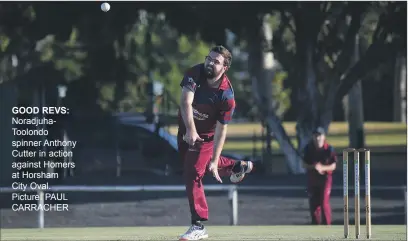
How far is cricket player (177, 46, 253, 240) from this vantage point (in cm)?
1061

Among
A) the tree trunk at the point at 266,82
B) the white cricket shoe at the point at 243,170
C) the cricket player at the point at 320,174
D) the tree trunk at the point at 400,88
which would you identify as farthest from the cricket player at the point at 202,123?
the tree trunk at the point at 266,82

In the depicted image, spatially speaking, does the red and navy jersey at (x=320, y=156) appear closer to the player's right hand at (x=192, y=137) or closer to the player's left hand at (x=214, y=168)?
the player's left hand at (x=214, y=168)

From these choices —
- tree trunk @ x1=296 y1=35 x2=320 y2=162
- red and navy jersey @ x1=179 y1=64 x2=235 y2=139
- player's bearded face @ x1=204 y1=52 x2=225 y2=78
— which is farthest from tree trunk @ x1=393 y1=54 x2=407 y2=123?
player's bearded face @ x1=204 y1=52 x2=225 y2=78

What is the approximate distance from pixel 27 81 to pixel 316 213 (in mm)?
6742

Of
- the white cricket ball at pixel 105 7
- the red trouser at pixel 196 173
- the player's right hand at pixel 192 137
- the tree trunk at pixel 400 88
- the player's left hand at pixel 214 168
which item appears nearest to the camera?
the player's right hand at pixel 192 137

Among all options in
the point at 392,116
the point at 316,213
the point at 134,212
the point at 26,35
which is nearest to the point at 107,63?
the point at 26,35

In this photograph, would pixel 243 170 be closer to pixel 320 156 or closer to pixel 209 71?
pixel 209 71

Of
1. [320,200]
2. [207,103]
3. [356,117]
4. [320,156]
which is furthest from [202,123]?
[356,117]

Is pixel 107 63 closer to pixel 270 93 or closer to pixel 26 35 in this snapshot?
pixel 26 35

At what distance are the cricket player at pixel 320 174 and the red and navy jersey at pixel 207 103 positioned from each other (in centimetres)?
655

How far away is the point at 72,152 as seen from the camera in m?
20.7

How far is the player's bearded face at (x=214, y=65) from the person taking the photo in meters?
10.6

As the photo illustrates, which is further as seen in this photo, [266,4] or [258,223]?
[266,4]

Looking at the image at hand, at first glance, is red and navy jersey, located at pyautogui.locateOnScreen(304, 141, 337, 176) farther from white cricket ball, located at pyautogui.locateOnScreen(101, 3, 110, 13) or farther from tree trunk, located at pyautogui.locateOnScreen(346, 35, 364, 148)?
tree trunk, located at pyautogui.locateOnScreen(346, 35, 364, 148)
